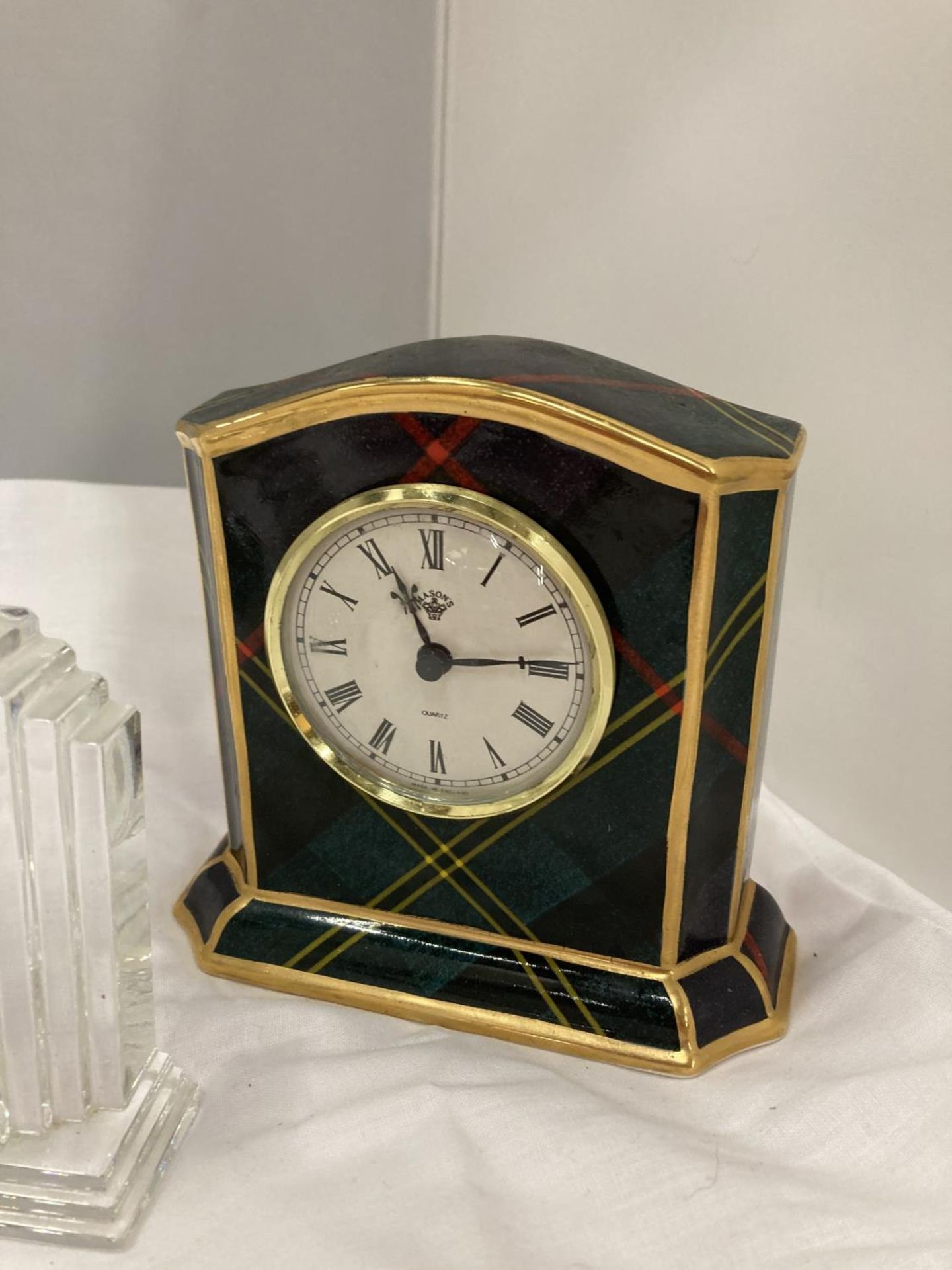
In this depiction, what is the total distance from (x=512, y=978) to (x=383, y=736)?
25cm

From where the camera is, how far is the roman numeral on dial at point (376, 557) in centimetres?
105

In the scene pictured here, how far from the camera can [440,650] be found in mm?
1057

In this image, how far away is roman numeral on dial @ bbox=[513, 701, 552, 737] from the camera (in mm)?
1067

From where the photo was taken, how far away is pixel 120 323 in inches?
61.6

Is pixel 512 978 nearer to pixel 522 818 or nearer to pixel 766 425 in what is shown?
pixel 522 818

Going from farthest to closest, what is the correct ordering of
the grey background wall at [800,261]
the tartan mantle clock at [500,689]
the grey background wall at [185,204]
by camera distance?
1. the grey background wall at [185,204]
2. the grey background wall at [800,261]
3. the tartan mantle clock at [500,689]

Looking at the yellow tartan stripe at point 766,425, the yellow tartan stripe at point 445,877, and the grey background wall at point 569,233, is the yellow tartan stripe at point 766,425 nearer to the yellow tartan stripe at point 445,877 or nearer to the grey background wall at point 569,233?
the grey background wall at point 569,233

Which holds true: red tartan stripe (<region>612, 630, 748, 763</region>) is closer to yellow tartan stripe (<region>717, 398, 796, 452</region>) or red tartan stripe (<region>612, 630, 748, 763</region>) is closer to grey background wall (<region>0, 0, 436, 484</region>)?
yellow tartan stripe (<region>717, 398, 796, 452</region>)

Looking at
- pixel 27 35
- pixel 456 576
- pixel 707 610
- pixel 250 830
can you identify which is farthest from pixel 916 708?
pixel 27 35

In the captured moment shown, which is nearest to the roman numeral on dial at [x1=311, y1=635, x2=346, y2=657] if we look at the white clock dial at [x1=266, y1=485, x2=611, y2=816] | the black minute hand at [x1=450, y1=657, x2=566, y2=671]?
the white clock dial at [x1=266, y1=485, x2=611, y2=816]

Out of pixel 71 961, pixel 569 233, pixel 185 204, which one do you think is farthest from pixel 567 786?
pixel 185 204

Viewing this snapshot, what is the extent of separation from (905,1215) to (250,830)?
25.4 inches

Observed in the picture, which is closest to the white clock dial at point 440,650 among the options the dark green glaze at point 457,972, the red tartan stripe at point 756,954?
the dark green glaze at point 457,972

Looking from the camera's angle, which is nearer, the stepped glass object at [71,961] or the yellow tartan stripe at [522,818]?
the stepped glass object at [71,961]
